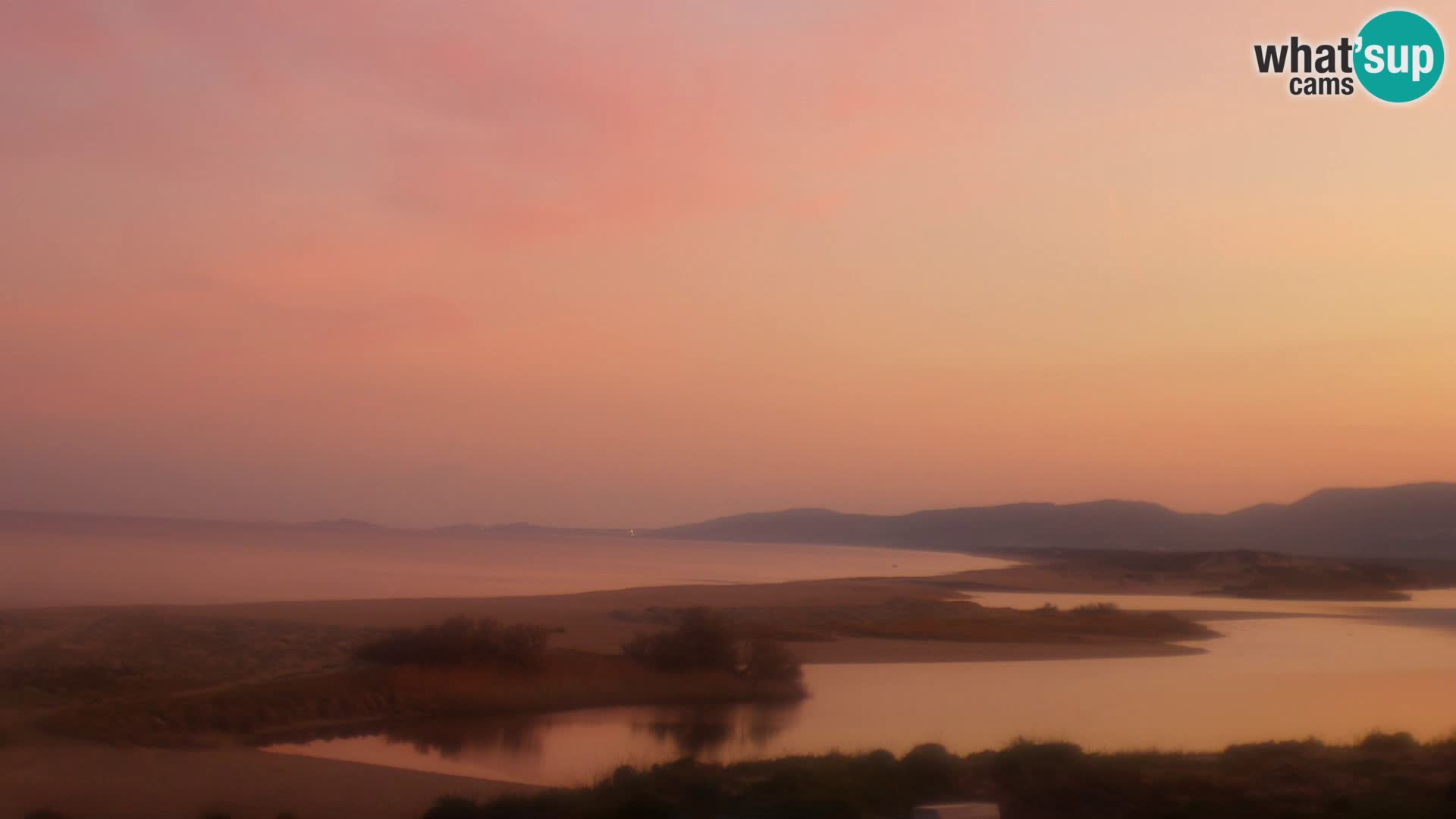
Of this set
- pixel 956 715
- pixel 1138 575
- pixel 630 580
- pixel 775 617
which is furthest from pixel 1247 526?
pixel 956 715

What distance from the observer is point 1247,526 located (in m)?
159

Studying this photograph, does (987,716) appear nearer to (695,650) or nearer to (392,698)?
(695,650)

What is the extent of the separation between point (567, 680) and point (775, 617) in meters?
14.9

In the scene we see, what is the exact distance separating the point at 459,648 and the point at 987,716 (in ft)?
33.0

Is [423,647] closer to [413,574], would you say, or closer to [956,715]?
[956,715]

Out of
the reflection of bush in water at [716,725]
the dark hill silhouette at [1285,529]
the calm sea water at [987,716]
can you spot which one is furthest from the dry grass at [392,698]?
the dark hill silhouette at [1285,529]

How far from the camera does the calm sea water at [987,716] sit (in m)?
17.8

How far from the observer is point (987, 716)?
2109 centimetres

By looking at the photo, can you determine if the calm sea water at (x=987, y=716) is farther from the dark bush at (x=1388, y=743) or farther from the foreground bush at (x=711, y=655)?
the dark bush at (x=1388, y=743)

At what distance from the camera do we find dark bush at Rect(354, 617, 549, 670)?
23.8m

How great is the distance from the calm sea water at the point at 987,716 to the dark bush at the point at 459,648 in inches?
104

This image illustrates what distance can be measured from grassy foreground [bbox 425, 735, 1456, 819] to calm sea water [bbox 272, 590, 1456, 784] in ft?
10.9

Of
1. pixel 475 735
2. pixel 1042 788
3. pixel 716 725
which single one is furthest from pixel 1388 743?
pixel 475 735

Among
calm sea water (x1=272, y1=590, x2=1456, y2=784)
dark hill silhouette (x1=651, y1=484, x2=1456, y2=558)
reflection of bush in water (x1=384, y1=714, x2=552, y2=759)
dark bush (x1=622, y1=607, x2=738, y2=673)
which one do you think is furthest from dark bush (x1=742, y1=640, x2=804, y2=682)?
dark hill silhouette (x1=651, y1=484, x2=1456, y2=558)
